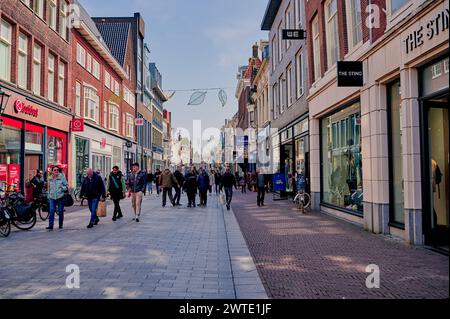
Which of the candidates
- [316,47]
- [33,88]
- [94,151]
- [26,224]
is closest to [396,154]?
[316,47]

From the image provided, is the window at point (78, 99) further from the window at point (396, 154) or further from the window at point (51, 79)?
the window at point (396, 154)

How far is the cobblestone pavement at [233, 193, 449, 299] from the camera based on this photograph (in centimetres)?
484

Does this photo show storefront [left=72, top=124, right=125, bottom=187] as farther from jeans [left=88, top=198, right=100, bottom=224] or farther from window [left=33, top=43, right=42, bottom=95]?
jeans [left=88, top=198, right=100, bottom=224]

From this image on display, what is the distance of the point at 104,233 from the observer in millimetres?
10055

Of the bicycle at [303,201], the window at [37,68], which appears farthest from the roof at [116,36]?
the bicycle at [303,201]

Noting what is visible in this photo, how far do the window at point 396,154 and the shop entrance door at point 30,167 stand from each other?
1374 cm

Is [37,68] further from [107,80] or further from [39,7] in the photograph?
[107,80]

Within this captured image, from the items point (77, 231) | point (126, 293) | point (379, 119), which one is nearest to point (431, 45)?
point (379, 119)

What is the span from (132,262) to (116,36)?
36417 millimetres

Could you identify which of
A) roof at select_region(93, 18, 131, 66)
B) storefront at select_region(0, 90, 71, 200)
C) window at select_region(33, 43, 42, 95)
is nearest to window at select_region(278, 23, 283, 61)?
storefront at select_region(0, 90, 71, 200)

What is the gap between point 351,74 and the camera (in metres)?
10.1

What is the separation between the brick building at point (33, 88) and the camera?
15.8m
